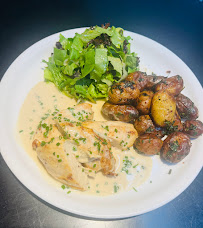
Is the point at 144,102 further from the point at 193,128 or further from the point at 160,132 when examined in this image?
the point at 193,128

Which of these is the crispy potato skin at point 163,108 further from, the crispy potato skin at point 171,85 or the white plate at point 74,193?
the white plate at point 74,193

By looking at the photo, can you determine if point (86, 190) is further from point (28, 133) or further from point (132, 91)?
point (132, 91)

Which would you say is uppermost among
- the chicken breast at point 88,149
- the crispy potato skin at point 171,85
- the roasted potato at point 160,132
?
the crispy potato skin at point 171,85

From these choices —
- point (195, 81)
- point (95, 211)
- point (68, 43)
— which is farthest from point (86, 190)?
point (195, 81)

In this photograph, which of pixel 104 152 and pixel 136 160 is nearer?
pixel 104 152

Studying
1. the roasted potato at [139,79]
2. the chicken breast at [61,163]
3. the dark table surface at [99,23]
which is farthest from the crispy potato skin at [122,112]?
the dark table surface at [99,23]
